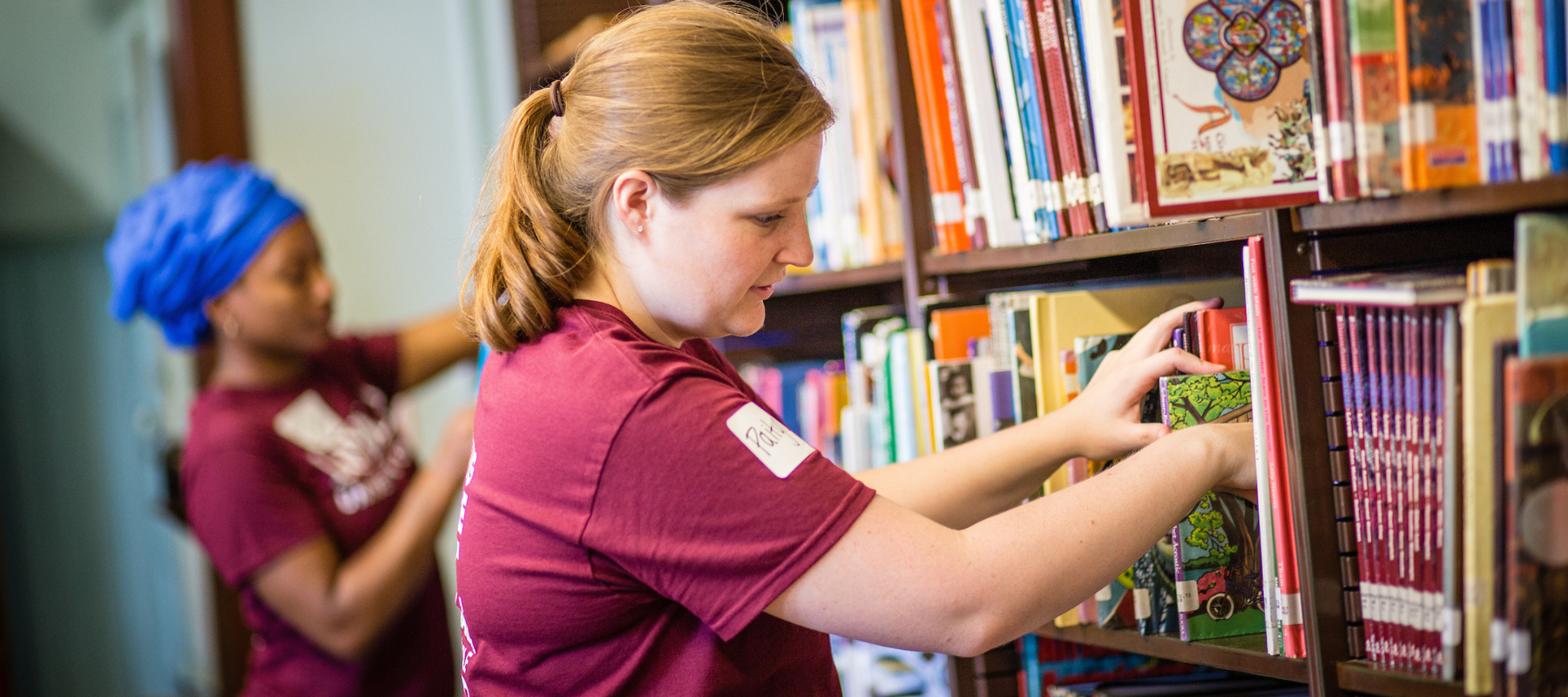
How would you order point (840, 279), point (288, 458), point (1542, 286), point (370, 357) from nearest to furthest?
point (1542, 286) < point (840, 279) < point (288, 458) < point (370, 357)

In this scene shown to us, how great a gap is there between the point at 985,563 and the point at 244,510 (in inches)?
49.4

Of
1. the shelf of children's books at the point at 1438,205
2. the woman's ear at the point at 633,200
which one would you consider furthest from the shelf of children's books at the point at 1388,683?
the woman's ear at the point at 633,200

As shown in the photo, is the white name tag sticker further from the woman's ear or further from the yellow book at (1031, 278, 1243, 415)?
the yellow book at (1031, 278, 1243, 415)

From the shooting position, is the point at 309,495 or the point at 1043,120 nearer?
the point at 1043,120

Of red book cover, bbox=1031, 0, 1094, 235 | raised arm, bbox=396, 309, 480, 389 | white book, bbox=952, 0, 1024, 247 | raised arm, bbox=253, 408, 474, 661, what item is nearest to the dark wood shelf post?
red book cover, bbox=1031, 0, 1094, 235

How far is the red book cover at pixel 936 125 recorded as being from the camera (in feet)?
4.27

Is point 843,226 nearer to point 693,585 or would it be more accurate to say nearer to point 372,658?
point 693,585

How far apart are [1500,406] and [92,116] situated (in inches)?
169

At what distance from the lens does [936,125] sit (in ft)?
4.32

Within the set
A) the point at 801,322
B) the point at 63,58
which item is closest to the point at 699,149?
the point at 801,322

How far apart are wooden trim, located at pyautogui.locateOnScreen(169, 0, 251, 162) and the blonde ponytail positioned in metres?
2.31

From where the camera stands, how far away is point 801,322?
182 centimetres

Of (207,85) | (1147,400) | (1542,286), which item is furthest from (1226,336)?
(207,85)

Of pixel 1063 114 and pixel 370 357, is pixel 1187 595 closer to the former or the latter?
pixel 1063 114
